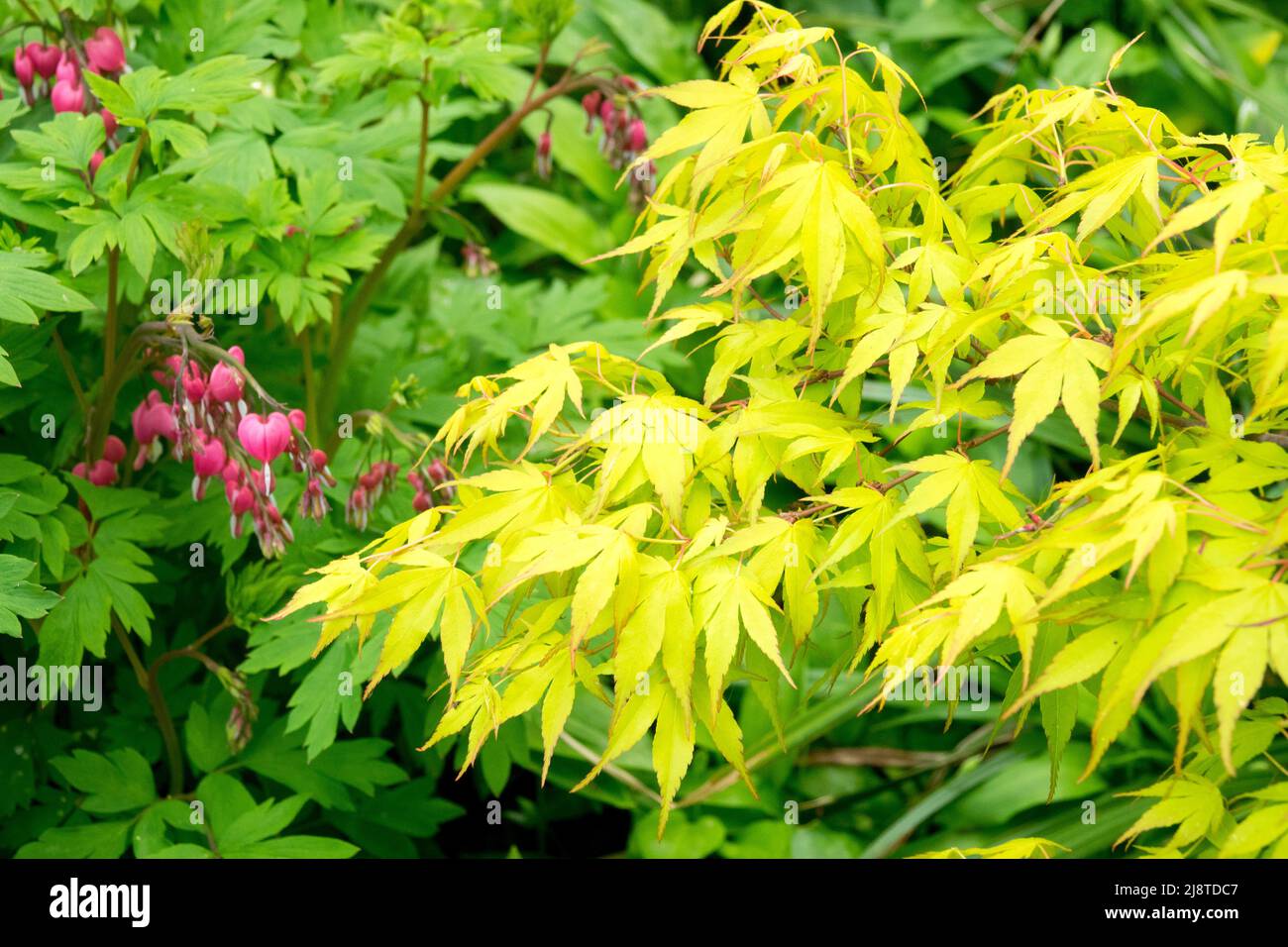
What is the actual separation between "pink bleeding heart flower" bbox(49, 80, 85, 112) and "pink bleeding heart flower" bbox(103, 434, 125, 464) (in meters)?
0.50

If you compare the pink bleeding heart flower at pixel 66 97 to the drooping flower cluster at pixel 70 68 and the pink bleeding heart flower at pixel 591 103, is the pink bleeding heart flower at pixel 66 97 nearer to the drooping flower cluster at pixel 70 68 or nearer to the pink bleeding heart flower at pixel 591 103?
the drooping flower cluster at pixel 70 68

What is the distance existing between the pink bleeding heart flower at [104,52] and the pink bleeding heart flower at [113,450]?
1.89 feet

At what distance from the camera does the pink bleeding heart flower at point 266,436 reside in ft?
4.80

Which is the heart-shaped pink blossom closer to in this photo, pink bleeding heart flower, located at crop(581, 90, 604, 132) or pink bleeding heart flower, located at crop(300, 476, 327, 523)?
pink bleeding heart flower, located at crop(300, 476, 327, 523)

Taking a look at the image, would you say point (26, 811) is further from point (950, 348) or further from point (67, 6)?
point (950, 348)

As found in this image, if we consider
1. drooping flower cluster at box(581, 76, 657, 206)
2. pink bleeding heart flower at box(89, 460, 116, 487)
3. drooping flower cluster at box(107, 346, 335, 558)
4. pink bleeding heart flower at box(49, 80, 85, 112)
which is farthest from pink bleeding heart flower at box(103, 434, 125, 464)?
drooping flower cluster at box(581, 76, 657, 206)

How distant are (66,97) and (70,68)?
0.06 m

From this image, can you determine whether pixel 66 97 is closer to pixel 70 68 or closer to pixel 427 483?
pixel 70 68

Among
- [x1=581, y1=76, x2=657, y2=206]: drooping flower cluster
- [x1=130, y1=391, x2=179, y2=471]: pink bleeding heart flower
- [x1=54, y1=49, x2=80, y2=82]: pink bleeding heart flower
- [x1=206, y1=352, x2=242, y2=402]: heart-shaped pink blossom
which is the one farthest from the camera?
[x1=581, y1=76, x2=657, y2=206]: drooping flower cluster

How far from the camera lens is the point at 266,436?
1.46 m

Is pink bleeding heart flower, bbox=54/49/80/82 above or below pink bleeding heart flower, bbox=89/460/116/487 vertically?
above

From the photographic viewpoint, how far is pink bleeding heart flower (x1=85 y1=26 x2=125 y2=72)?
1800mm
